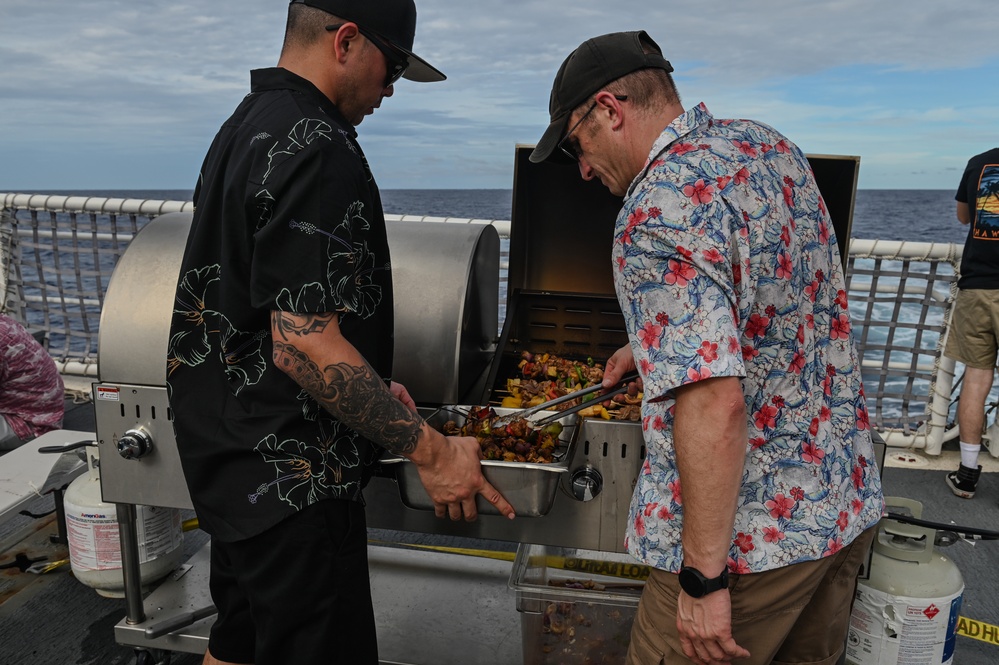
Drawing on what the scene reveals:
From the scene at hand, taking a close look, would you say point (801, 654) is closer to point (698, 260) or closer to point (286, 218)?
point (698, 260)

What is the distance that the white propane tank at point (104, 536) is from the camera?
8.50 feet

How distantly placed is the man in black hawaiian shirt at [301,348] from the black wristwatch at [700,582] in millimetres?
472

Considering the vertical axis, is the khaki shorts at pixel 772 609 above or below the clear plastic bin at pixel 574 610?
above

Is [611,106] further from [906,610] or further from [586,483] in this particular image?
[906,610]

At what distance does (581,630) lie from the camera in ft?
7.21

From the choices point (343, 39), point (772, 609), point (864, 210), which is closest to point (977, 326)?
point (772, 609)

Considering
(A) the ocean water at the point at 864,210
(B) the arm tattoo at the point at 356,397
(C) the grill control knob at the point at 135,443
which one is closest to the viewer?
(B) the arm tattoo at the point at 356,397

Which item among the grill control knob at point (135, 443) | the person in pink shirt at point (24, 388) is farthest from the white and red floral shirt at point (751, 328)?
the person in pink shirt at point (24, 388)

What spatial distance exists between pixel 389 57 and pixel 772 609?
1.33 m

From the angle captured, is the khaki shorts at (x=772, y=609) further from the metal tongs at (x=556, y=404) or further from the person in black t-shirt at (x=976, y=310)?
the person in black t-shirt at (x=976, y=310)

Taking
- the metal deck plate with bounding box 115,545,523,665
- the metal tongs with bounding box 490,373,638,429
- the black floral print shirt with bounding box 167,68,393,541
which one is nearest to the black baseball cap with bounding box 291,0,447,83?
the black floral print shirt with bounding box 167,68,393,541

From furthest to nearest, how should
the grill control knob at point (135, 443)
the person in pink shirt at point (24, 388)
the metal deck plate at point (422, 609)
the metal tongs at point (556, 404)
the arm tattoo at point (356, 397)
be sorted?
the person in pink shirt at point (24, 388) < the metal deck plate at point (422, 609) < the grill control knob at point (135, 443) < the metal tongs at point (556, 404) < the arm tattoo at point (356, 397)

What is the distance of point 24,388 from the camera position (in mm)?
3654

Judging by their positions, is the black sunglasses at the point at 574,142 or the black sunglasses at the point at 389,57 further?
the black sunglasses at the point at 389,57
